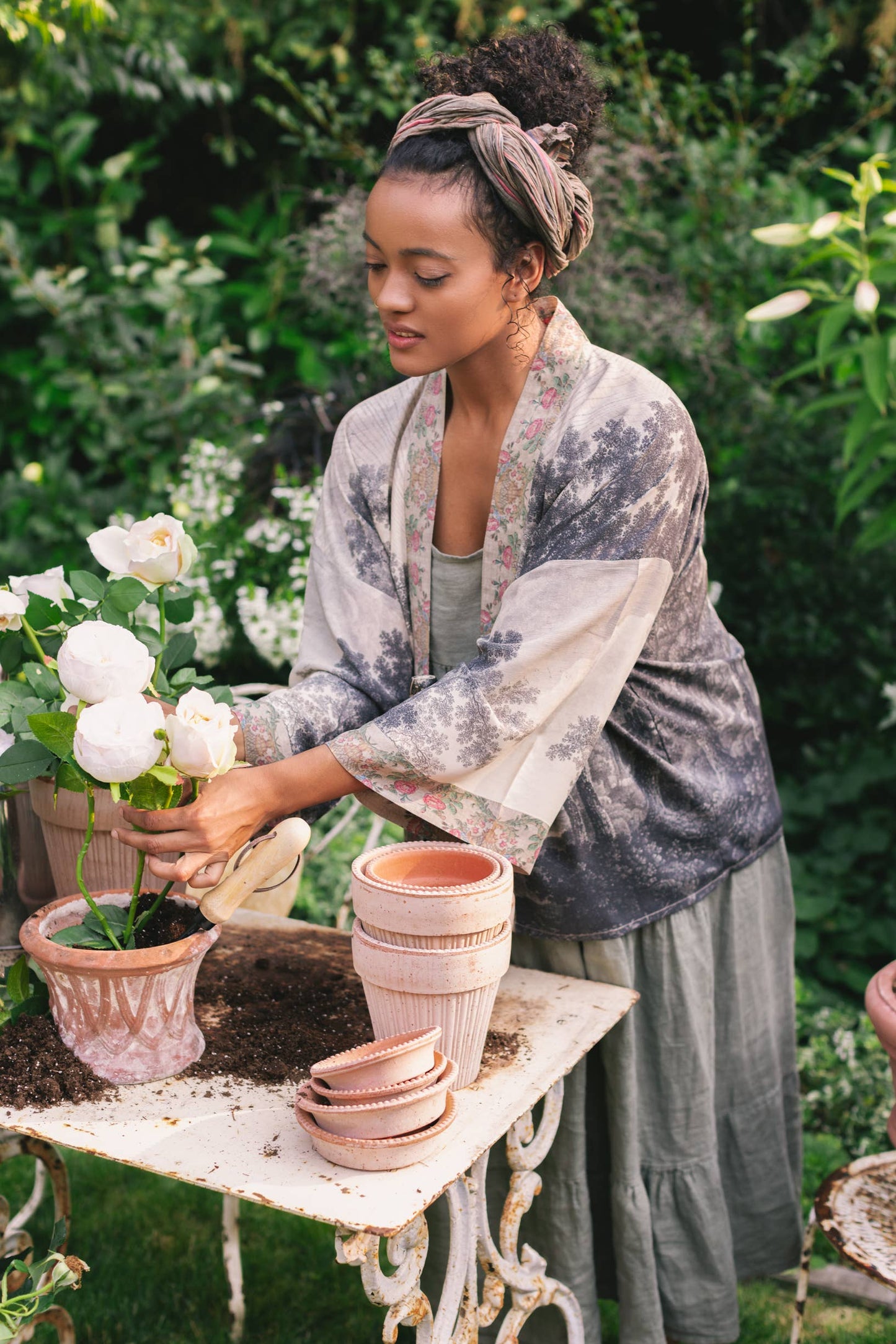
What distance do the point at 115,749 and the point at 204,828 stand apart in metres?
0.19

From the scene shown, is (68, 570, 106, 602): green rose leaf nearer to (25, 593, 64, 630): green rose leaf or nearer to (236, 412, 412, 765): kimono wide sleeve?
(25, 593, 64, 630): green rose leaf

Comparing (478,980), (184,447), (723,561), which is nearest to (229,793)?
(478,980)

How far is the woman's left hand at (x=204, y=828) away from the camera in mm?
1397

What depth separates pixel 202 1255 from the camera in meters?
2.54

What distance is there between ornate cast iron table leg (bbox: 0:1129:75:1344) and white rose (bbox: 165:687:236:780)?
89 cm

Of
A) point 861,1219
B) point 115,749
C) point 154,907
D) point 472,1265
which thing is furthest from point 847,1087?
point 115,749

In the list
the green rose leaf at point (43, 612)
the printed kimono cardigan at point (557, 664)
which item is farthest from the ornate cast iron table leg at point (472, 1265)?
the green rose leaf at point (43, 612)

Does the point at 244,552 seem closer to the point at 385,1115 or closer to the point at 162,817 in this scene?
the point at 162,817

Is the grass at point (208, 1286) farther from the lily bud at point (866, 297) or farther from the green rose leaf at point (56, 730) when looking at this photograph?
the lily bud at point (866, 297)

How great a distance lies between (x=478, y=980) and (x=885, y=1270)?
0.63 m

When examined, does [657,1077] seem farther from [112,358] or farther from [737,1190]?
[112,358]

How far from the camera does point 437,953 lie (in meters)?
1.36

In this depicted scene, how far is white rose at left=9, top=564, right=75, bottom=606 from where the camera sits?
158 centimetres

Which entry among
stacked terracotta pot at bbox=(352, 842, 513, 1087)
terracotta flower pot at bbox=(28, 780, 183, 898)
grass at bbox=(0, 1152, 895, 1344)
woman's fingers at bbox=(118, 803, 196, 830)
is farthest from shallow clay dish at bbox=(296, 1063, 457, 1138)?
grass at bbox=(0, 1152, 895, 1344)
